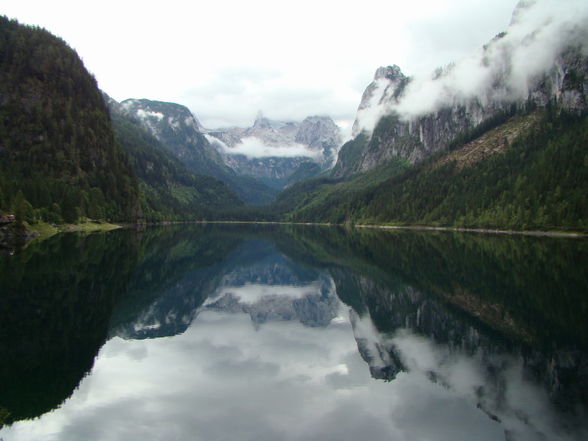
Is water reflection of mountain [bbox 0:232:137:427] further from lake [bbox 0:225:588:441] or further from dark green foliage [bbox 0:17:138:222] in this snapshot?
dark green foliage [bbox 0:17:138:222]

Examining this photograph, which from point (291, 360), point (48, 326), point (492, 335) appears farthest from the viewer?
point (492, 335)

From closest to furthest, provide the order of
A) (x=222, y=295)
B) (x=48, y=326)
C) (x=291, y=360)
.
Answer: (x=291, y=360) → (x=48, y=326) → (x=222, y=295)

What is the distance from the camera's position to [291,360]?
24.2 m

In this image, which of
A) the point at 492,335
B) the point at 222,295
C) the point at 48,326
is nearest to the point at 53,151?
the point at 222,295

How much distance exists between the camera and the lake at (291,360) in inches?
630

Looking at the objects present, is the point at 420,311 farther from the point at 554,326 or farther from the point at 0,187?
the point at 0,187

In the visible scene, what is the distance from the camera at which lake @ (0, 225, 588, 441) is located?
52.5ft

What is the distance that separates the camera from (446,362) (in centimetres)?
2292

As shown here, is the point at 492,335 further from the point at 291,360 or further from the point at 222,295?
the point at 222,295

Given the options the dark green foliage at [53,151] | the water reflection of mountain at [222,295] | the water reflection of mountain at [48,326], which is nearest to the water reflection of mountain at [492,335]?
the water reflection of mountain at [222,295]

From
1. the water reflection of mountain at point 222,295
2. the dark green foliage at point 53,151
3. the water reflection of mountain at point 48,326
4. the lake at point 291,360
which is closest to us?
the lake at point 291,360

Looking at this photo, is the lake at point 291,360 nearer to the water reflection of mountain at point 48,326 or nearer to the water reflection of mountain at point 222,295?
the water reflection of mountain at point 48,326

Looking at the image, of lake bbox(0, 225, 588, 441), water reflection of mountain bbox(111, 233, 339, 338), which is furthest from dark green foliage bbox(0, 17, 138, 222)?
lake bbox(0, 225, 588, 441)

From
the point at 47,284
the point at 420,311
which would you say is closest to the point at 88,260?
the point at 47,284
